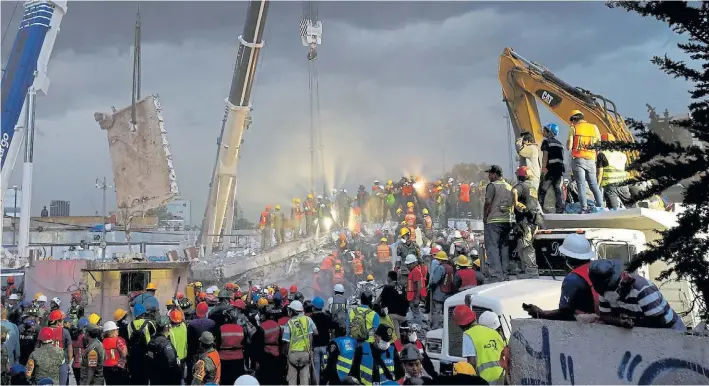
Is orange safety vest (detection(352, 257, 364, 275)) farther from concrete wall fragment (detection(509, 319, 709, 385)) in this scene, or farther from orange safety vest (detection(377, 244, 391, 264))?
concrete wall fragment (detection(509, 319, 709, 385))

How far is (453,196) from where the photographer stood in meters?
23.7

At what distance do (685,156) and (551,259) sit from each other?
4848 mm

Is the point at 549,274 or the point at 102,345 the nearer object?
the point at 102,345

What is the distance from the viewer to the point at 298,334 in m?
7.98

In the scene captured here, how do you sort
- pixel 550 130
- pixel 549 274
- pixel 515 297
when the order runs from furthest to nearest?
pixel 550 130
pixel 549 274
pixel 515 297

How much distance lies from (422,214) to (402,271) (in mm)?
8989

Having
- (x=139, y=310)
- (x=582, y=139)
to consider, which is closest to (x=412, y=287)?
A: (x=582, y=139)

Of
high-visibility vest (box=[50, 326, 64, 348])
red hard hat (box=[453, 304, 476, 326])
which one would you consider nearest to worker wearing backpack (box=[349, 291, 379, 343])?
red hard hat (box=[453, 304, 476, 326])

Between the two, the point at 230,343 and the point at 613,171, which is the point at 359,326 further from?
the point at 613,171

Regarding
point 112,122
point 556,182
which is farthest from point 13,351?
point 112,122

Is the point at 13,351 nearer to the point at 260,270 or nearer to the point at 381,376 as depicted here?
the point at 381,376

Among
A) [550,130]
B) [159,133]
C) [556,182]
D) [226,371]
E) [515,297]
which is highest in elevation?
[159,133]

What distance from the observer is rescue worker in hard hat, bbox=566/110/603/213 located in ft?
31.8

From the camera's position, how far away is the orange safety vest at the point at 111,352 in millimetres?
7812
